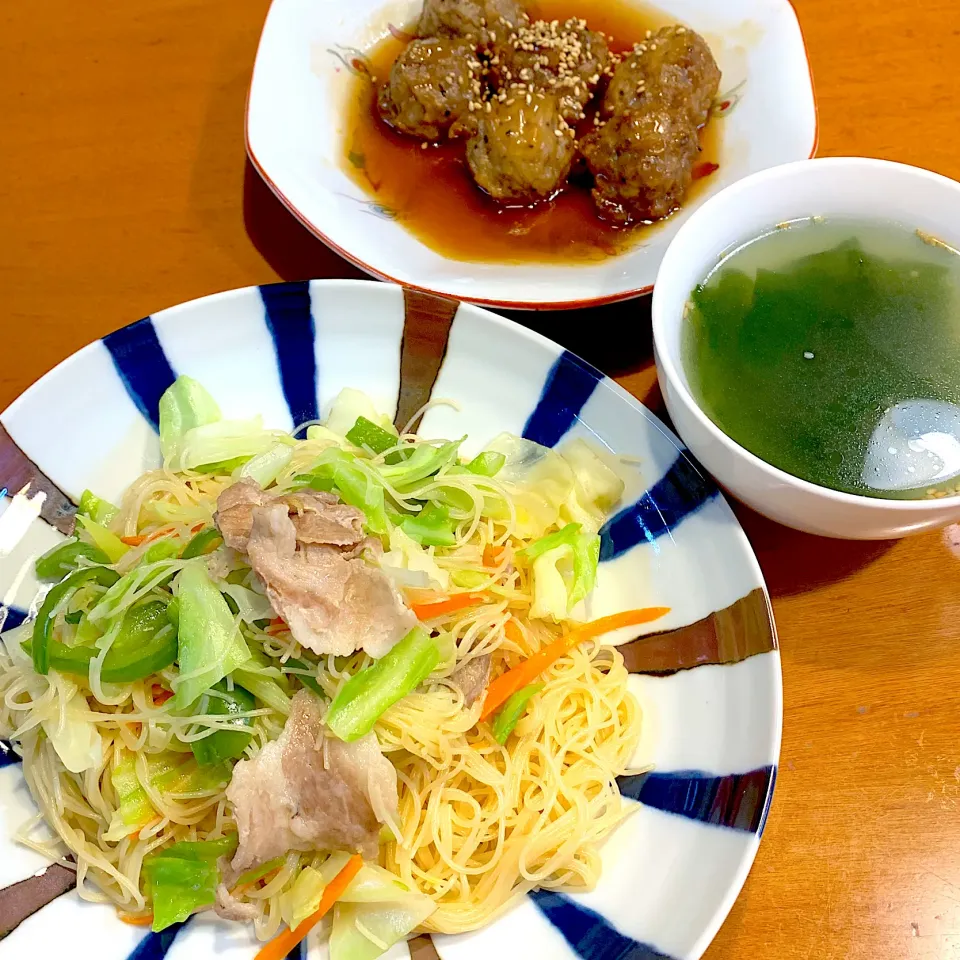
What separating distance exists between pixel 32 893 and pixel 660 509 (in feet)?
4.45

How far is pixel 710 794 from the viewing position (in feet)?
4.45

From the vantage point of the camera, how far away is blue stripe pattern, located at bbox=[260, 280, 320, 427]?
1.79 metres

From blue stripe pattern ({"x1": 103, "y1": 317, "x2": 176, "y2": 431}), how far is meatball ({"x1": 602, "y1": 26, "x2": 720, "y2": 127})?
4.51 ft

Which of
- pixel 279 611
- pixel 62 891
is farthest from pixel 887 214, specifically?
pixel 62 891

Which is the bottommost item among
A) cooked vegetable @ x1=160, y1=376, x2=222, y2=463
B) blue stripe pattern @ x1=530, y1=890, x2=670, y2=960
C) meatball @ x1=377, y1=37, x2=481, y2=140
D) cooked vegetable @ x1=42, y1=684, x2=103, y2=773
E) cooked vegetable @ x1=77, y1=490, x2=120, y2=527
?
blue stripe pattern @ x1=530, y1=890, x2=670, y2=960

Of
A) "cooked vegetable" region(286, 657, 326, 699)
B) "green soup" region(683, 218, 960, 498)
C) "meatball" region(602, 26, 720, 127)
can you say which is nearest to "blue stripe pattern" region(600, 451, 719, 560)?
"green soup" region(683, 218, 960, 498)

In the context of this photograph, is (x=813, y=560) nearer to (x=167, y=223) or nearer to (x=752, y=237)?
(x=752, y=237)

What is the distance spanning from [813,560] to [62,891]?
1.61 m

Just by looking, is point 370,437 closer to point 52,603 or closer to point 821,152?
point 52,603

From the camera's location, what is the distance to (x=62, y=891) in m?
1.38

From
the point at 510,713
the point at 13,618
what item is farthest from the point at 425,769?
the point at 13,618

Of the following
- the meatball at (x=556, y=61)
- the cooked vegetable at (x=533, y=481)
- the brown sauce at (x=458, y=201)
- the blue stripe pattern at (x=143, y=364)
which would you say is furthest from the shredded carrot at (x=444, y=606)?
the meatball at (x=556, y=61)

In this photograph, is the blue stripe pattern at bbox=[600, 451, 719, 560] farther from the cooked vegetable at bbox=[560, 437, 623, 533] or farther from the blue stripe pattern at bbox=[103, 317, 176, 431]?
the blue stripe pattern at bbox=[103, 317, 176, 431]

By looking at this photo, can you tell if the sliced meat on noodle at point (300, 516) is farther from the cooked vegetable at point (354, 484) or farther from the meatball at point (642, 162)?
the meatball at point (642, 162)
